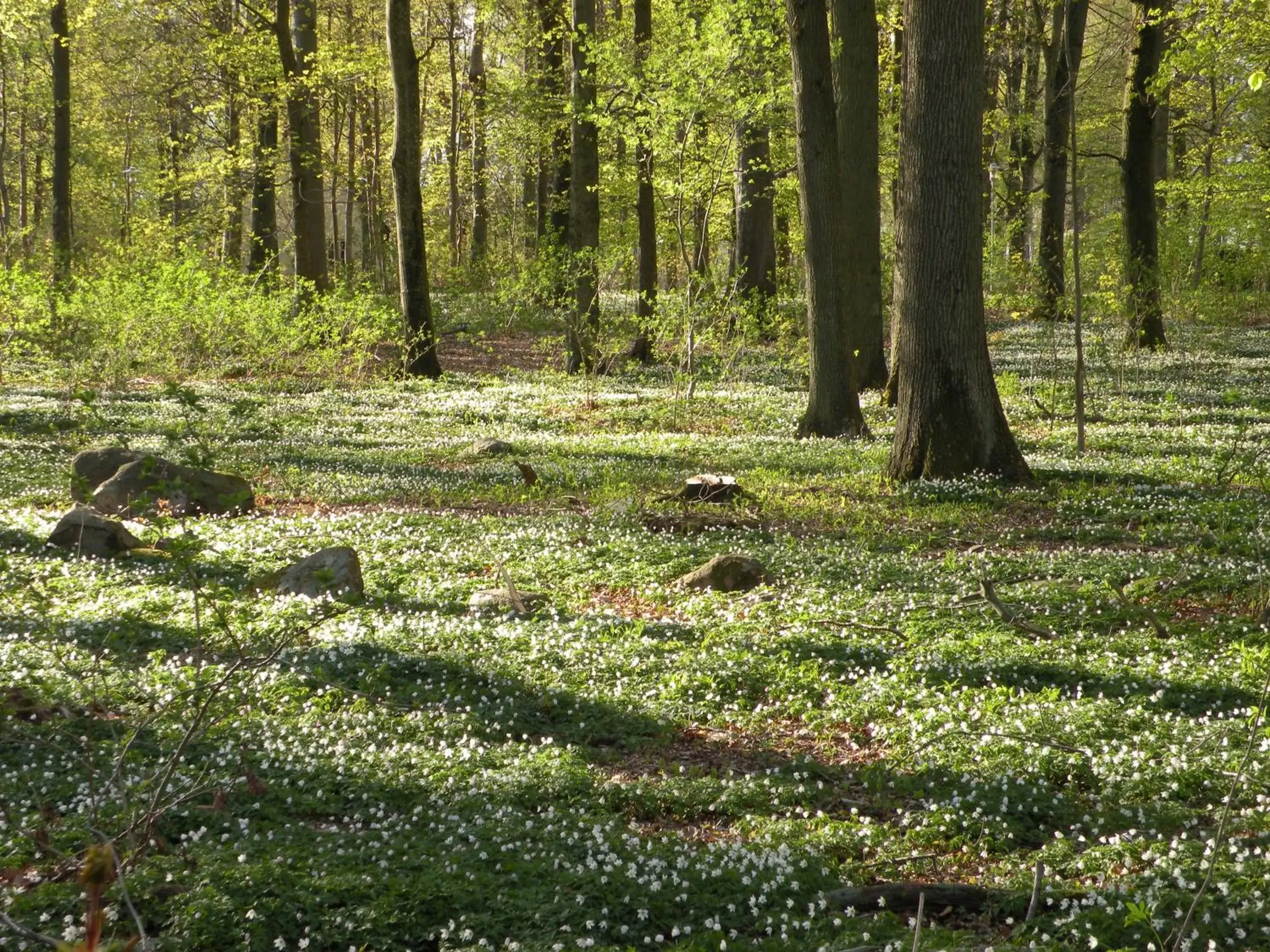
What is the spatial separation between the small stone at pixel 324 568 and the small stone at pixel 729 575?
122 inches

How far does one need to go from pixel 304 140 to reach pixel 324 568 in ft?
79.5

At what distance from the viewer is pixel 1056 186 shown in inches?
1268

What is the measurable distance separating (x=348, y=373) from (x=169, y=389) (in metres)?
21.7

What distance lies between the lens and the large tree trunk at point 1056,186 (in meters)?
24.7

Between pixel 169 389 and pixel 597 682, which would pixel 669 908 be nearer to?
pixel 597 682

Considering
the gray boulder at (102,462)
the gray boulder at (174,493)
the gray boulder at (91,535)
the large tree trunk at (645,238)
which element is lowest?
the gray boulder at (91,535)

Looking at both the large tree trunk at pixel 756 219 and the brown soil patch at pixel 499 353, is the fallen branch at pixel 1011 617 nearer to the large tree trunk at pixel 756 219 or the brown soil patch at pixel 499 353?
the large tree trunk at pixel 756 219

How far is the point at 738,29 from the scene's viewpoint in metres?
21.6

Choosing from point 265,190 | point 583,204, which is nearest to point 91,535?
point 583,204

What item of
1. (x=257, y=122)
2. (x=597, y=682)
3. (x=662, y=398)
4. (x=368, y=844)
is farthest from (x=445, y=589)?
(x=257, y=122)

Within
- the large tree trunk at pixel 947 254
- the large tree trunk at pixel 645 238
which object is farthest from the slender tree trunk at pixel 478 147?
the large tree trunk at pixel 947 254

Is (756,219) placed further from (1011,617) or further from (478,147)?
(1011,617)

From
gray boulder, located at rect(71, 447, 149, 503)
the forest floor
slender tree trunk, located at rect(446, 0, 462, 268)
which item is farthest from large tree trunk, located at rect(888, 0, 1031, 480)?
slender tree trunk, located at rect(446, 0, 462, 268)

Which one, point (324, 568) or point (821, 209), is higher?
point (821, 209)
